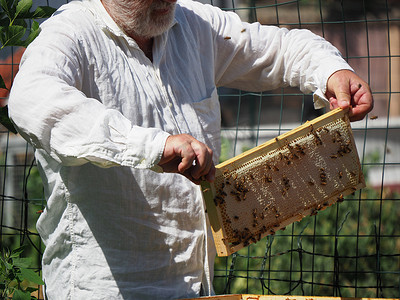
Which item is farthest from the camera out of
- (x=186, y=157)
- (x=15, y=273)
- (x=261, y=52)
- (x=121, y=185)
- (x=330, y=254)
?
(x=330, y=254)

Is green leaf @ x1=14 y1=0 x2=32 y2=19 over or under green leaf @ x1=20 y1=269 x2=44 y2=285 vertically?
over

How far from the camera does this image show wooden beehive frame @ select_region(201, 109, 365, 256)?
1943mm

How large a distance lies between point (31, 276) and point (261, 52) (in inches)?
48.8

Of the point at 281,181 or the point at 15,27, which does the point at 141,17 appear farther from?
the point at 281,181

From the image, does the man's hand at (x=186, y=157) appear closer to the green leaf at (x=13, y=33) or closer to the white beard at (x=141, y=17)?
the white beard at (x=141, y=17)

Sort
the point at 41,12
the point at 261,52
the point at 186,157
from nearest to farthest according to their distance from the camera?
1. the point at 186,157
2. the point at 41,12
3. the point at 261,52

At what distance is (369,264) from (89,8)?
344cm

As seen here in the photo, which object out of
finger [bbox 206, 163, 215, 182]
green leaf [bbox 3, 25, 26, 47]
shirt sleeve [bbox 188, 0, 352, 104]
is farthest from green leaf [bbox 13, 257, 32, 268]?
A: shirt sleeve [bbox 188, 0, 352, 104]

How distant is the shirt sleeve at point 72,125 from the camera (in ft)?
5.58

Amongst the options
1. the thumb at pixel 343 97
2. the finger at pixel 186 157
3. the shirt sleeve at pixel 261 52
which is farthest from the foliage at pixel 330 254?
the finger at pixel 186 157

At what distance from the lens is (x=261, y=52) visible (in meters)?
2.62

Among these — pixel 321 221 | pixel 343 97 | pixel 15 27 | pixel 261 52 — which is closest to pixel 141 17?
pixel 15 27

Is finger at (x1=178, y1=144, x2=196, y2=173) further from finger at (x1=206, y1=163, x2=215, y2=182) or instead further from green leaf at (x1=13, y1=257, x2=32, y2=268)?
green leaf at (x1=13, y1=257, x2=32, y2=268)

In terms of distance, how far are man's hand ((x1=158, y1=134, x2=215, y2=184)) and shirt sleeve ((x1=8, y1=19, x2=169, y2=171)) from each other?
0.07 ft
